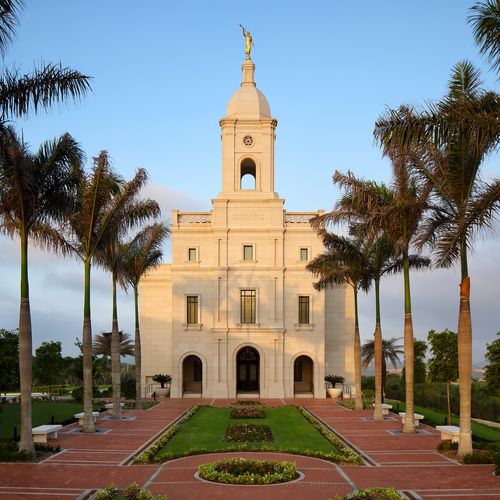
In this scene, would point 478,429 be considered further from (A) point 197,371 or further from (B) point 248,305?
(A) point 197,371

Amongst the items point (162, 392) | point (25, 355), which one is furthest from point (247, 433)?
point (162, 392)

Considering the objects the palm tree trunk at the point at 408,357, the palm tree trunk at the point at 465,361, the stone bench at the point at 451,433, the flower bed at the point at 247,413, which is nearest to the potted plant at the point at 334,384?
the flower bed at the point at 247,413

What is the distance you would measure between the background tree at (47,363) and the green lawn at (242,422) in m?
9.55

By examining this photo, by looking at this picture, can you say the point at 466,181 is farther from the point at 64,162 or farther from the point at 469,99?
the point at 64,162

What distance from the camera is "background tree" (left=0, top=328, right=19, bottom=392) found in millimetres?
28906

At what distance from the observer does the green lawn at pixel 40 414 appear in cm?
2875

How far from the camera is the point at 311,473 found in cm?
1819

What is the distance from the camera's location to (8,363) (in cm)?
2911

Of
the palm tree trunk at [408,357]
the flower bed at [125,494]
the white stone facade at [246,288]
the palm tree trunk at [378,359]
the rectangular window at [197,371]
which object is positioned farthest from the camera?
the rectangular window at [197,371]

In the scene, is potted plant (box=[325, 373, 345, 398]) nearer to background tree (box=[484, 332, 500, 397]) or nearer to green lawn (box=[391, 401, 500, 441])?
green lawn (box=[391, 401, 500, 441])

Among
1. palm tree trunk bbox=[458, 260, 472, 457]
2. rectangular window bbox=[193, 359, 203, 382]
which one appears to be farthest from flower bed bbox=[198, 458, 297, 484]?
rectangular window bbox=[193, 359, 203, 382]

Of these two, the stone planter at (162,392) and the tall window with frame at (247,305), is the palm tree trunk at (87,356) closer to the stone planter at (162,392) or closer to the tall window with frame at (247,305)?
the stone planter at (162,392)

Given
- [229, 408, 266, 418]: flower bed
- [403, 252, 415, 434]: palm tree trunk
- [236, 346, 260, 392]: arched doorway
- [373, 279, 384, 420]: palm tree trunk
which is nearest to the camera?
[403, 252, 415, 434]: palm tree trunk

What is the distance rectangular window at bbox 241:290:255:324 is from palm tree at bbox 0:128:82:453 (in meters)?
24.5
